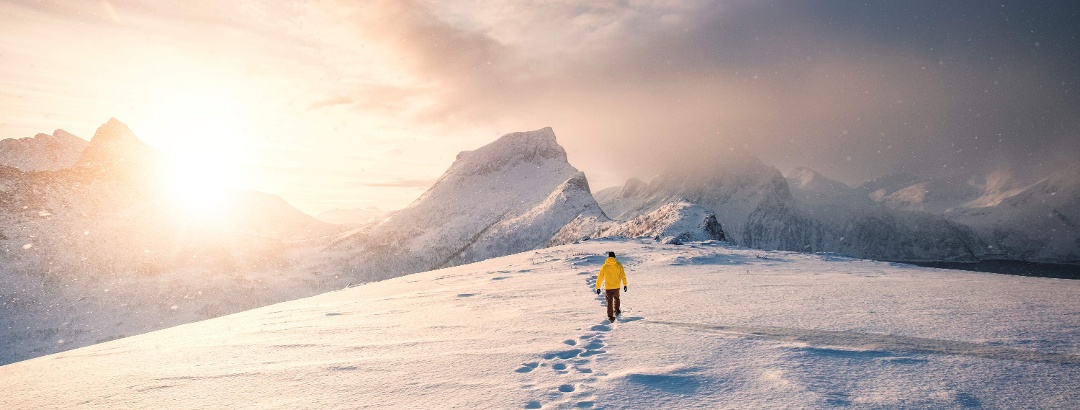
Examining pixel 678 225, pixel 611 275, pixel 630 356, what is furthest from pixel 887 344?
pixel 678 225

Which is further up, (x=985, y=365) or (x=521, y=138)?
(x=521, y=138)

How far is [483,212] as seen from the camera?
147 meters

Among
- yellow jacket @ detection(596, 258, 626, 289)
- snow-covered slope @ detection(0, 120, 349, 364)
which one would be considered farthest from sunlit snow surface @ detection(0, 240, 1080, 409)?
snow-covered slope @ detection(0, 120, 349, 364)

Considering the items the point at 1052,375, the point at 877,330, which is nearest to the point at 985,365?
the point at 1052,375

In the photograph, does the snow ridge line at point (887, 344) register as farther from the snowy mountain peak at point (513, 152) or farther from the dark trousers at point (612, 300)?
the snowy mountain peak at point (513, 152)

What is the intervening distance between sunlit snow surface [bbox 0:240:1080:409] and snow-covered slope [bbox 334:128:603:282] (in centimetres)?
9031

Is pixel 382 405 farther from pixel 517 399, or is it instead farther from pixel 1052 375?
pixel 1052 375

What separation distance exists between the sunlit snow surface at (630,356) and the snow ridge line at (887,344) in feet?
0.14

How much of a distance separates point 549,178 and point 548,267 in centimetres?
14325

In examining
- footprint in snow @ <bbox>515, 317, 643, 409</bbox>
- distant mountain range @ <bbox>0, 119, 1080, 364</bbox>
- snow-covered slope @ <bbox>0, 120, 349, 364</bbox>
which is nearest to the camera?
footprint in snow @ <bbox>515, 317, 643, 409</bbox>

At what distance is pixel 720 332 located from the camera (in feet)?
25.3

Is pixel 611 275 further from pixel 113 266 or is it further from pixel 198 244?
pixel 198 244

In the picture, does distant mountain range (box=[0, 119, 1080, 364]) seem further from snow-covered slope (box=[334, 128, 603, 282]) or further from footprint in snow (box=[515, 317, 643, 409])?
footprint in snow (box=[515, 317, 643, 409])

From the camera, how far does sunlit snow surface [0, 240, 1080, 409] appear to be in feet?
16.2
